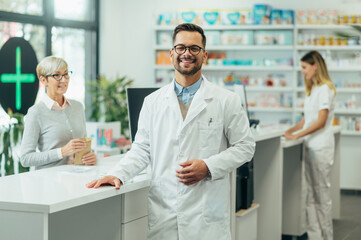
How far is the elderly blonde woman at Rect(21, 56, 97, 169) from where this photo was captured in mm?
3180

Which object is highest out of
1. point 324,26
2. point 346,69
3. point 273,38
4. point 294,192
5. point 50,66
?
point 324,26

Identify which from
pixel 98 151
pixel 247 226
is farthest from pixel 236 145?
pixel 98 151

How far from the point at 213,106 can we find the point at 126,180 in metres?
0.53

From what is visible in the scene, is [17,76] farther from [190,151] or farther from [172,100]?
[190,151]

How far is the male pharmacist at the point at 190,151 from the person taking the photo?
2477 millimetres

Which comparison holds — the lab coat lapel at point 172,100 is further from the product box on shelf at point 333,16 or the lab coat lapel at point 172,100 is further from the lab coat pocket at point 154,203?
the product box on shelf at point 333,16

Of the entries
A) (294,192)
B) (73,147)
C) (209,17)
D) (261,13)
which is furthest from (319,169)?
(209,17)

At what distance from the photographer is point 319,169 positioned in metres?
4.76

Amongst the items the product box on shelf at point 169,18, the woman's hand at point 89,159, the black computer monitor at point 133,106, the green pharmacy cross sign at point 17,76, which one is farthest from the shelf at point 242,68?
the woman's hand at point 89,159

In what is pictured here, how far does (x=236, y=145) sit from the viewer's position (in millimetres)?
2561

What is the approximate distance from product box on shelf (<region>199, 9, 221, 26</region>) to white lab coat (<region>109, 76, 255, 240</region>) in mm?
5460

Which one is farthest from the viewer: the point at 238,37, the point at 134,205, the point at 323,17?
the point at 238,37

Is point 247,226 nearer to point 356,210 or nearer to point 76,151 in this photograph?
point 76,151

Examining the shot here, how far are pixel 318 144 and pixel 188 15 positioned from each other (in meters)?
3.82
